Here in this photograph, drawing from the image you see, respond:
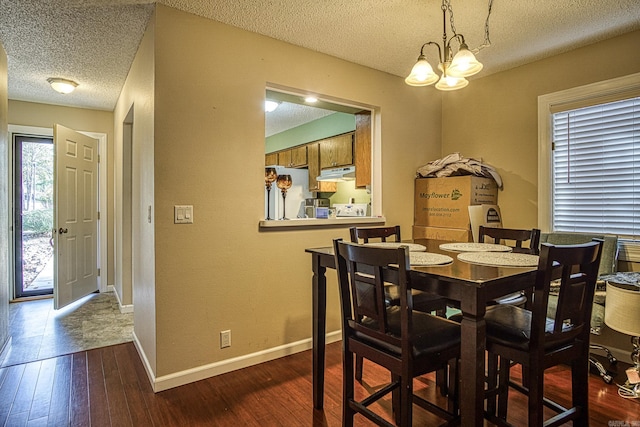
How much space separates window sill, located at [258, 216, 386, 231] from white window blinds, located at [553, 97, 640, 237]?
5.17ft

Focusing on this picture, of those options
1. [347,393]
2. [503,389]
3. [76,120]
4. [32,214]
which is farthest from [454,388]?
[32,214]

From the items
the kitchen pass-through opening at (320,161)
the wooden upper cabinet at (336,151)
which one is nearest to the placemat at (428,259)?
the kitchen pass-through opening at (320,161)

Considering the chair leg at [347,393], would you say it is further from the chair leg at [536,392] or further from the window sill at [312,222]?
the window sill at [312,222]

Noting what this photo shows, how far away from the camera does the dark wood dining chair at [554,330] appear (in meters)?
1.42

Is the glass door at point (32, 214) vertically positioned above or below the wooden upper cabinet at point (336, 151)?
below

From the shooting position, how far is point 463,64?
190cm

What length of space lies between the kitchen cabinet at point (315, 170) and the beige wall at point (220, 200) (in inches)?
78.1

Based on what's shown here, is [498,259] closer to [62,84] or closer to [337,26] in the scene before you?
[337,26]

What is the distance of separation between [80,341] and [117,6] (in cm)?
267

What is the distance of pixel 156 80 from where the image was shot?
227 cm

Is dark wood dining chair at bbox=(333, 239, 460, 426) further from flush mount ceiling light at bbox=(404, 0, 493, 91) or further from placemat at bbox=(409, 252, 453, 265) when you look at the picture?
flush mount ceiling light at bbox=(404, 0, 493, 91)

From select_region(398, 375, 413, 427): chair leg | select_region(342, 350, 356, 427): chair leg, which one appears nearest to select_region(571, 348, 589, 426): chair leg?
select_region(398, 375, 413, 427): chair leg

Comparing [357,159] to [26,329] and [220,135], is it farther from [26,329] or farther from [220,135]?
[26,329]

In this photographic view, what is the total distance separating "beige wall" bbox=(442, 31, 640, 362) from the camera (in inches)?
109
